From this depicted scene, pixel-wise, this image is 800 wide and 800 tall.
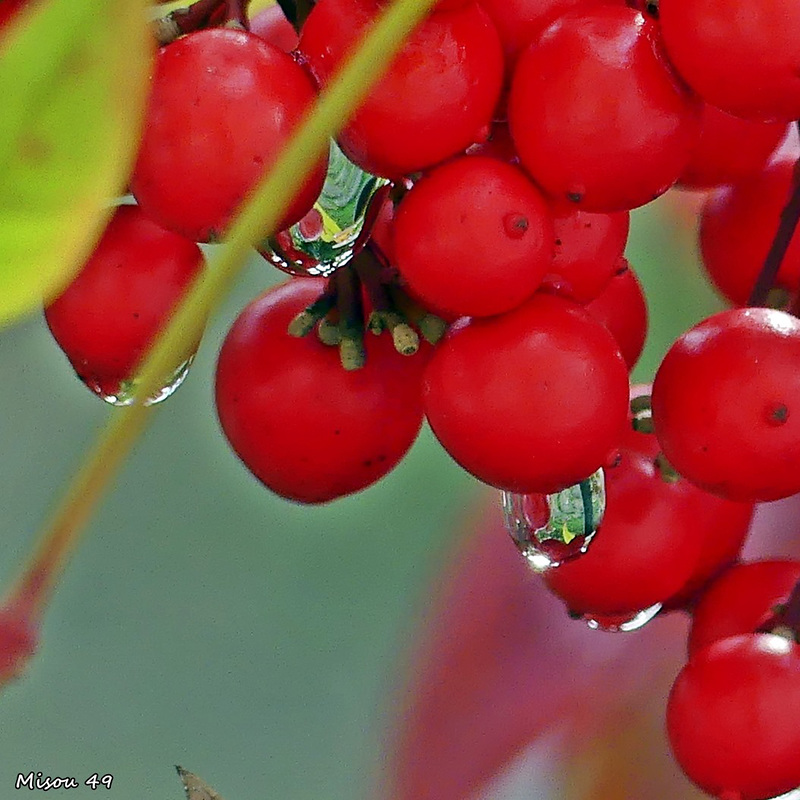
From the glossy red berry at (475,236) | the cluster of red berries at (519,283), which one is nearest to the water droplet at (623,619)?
the cluster of red berries at (519,283)

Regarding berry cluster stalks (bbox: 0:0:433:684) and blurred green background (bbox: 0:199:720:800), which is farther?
blurred green background (bbox: 0:199:720:800)

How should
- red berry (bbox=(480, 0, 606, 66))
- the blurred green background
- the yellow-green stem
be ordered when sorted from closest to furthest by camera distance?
the yellow-green stem
red berry (bbox=(480, 0, 606, 66))
the blurred green background

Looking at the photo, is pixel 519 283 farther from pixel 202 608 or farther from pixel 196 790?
pixel 202 608

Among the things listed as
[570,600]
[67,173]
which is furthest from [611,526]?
[67,173]

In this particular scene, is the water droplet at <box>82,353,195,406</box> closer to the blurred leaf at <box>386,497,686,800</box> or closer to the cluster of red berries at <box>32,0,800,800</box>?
the cluster of red berries at <box>32,0,800,800</box>

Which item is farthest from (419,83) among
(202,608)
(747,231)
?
(202,608)

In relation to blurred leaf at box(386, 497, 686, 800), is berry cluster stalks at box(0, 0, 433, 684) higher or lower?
higher

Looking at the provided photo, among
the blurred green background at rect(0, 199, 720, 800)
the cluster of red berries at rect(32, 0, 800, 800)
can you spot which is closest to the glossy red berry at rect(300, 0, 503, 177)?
the cluster of red berries at rect(32, 0, 800, 800)
